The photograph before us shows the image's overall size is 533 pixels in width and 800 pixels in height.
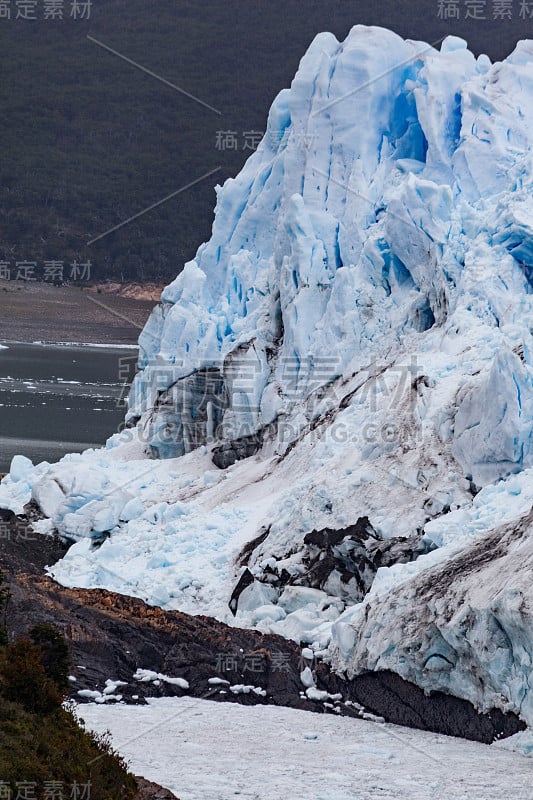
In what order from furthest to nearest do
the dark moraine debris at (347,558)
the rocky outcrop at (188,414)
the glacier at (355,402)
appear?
the rocky outcrop at (188,414) → the dark moraine debris at (347,558) → the glacier at (355,402)

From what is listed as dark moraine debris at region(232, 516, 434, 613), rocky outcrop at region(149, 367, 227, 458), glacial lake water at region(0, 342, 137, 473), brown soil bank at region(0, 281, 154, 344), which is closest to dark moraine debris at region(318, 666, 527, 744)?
dark moraine debris at region(232, 516, 434, 613)

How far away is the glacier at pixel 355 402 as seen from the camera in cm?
1588

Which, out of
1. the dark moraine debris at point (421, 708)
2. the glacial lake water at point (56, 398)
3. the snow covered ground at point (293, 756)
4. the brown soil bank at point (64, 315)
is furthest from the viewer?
the brown soil bank at point (64, 315)

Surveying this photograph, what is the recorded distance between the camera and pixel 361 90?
2519 centimetres

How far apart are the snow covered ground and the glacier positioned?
1051 mm

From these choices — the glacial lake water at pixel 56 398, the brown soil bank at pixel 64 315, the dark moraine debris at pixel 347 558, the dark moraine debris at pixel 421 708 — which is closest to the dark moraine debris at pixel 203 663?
the dark moraine debris at pixel 421 708

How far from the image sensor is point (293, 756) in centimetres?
1312

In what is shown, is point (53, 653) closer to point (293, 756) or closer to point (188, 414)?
point (293, 756)

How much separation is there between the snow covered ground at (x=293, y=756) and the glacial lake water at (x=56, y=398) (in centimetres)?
1484

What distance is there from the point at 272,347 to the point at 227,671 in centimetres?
1005

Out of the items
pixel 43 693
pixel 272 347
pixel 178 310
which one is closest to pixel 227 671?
pixel 43 693

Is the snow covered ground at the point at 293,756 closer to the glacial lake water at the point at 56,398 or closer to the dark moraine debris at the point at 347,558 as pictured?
the dark moraine debris at the point at 347,558

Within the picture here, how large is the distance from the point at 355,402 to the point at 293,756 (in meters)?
8.96

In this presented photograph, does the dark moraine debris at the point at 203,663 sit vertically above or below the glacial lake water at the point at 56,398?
above
